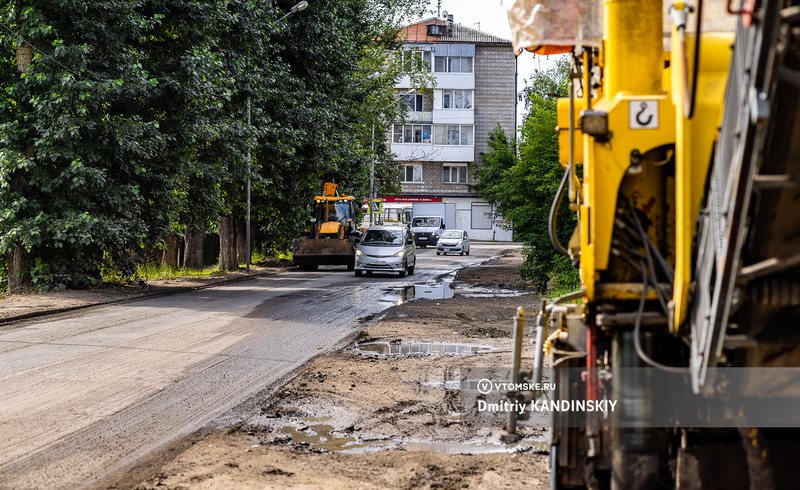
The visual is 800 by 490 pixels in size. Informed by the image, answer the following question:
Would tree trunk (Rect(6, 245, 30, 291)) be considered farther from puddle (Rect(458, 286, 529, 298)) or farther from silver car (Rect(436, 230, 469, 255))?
silver car (Rect(436, 230, 469, 255))

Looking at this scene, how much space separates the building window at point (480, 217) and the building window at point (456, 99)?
30.4 feet

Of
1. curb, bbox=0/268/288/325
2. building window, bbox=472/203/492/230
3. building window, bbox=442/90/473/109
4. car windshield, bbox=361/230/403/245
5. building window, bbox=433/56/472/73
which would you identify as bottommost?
curb, bbox=0/268/288/325

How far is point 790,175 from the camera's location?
2.73 meters

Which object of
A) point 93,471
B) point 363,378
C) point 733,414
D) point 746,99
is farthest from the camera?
point 363,378

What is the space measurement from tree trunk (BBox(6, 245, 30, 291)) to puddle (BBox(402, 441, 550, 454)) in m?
17.1

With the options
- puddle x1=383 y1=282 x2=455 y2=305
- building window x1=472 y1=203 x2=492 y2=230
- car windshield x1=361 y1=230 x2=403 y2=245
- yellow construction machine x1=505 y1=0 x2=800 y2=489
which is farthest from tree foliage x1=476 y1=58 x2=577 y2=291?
building window x1=472 y1=203 x2=492 y2=230

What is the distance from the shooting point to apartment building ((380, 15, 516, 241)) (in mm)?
86625

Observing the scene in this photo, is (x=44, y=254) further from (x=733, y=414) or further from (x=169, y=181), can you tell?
(x=733, y=414)

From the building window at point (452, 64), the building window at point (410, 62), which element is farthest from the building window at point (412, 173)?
the building window at point (410, 62)

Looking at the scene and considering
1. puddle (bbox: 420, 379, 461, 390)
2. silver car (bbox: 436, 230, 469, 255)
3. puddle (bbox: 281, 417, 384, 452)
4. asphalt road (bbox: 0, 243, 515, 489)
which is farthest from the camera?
silver car (bbox: 436, 230, 469, 255)

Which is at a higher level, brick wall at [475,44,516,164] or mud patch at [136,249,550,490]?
brick wall at [475,44,516,164]

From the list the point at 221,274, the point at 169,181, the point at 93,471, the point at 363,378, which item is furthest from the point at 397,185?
the point at 93,471

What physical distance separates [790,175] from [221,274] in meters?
29.8

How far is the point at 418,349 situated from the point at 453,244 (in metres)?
44.1
